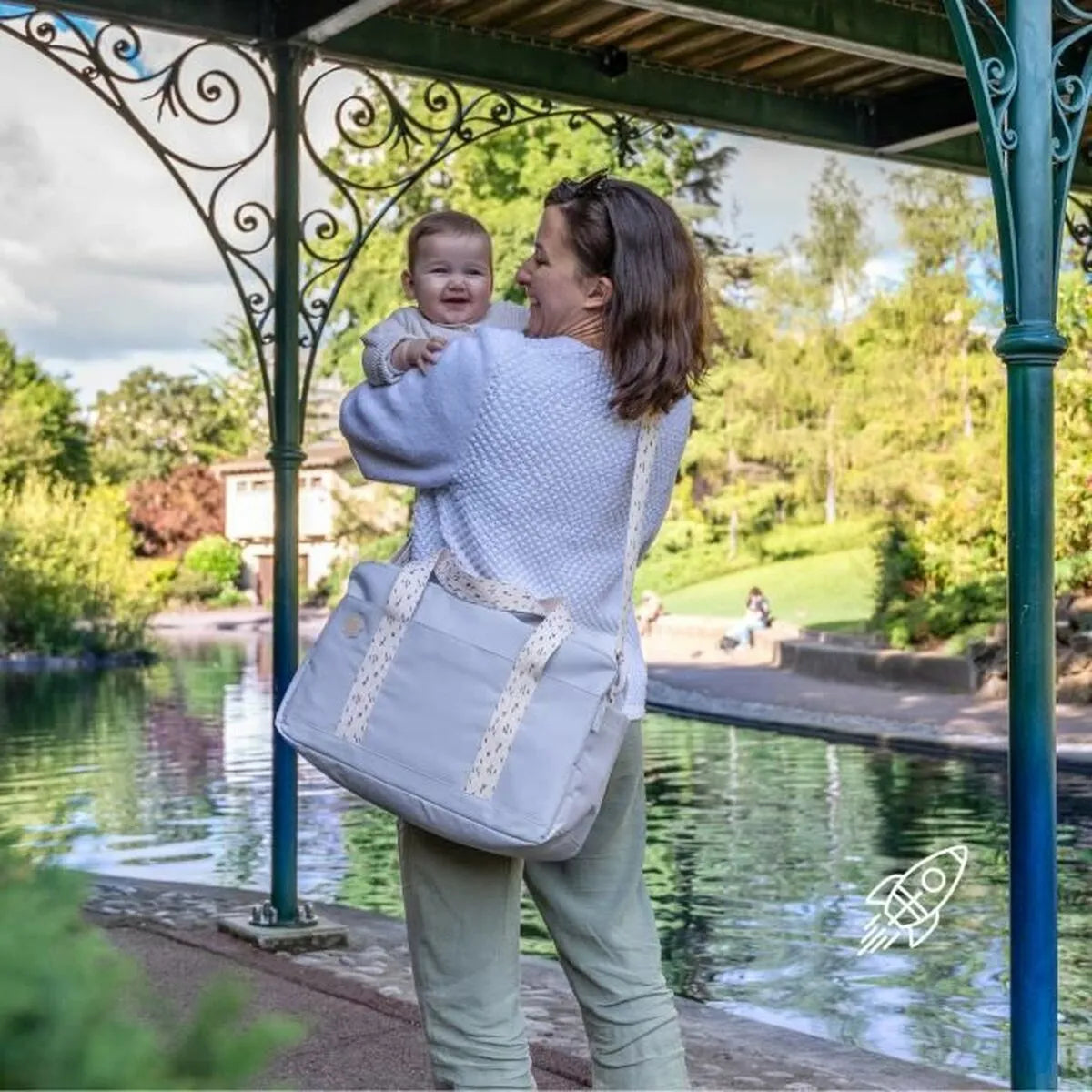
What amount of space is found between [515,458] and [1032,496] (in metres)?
1.31

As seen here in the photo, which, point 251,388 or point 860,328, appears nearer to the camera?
point 860,328

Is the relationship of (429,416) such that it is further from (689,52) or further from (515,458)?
(689,52)

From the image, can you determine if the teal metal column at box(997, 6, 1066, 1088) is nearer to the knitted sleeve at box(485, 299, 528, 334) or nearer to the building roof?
the knitted sleeve at box(485, 299, 528, 334)

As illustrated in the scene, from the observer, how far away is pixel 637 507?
8.95ft

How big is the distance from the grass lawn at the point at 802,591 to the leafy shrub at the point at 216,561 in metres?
18.6

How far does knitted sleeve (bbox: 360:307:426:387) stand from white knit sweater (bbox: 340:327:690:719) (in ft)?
0.07

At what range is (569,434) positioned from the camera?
2648mm

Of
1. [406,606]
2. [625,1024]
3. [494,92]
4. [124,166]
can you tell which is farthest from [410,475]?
[124,166]

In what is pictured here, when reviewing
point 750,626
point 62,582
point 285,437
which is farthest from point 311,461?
point 285,437

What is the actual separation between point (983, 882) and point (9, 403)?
49280 mm

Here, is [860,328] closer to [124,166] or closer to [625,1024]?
[625,1024]

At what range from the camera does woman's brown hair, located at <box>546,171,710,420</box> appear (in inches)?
104

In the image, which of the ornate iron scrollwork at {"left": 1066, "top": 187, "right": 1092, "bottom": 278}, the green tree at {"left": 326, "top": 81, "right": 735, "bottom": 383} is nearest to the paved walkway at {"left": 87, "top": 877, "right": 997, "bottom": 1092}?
the ornate iron scrollwork at {"left": 1066, "top": 187, "right": 1092, "bottom": 278}

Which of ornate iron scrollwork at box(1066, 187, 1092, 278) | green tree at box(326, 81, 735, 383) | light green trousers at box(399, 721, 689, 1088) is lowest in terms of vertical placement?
light green trousers at box(399, 721, 689, 1088)
